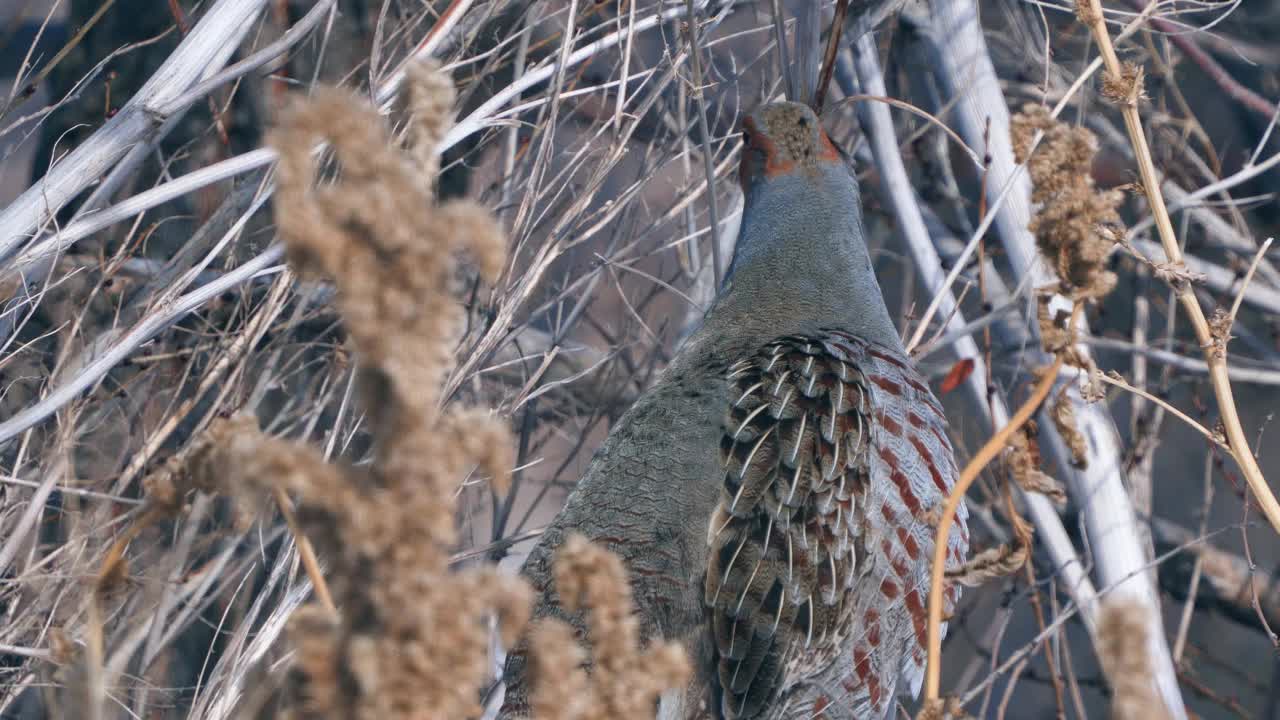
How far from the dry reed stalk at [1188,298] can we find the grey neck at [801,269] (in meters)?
0.83

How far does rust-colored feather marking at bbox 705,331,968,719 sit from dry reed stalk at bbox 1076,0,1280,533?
630 millimetres

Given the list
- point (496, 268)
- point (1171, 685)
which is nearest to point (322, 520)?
point (496, 268)

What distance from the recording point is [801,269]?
2.74 m

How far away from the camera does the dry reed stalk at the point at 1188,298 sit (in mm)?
1790

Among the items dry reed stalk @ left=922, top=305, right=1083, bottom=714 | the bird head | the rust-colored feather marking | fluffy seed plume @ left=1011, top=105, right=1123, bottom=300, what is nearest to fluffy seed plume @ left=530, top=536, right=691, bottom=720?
dry reed stalk @ left=922, top=305, right=1083, bottom=714

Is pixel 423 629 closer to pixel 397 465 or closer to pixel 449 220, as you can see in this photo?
pixel 397 465

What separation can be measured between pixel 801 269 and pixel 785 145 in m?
0.28

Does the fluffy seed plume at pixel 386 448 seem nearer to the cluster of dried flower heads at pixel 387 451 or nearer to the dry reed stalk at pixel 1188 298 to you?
the cluster of dried flower heads at pixel 387 451

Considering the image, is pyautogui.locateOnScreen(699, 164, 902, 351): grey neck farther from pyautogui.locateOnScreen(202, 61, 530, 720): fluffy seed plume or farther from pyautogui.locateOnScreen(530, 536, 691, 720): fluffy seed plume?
pyautogui.locateOnScreen(202, 61, 530, 720): fluffy seed plume

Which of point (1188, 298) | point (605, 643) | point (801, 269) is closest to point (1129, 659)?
point (605, 643)

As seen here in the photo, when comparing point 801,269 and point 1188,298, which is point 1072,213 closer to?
point 1188,298

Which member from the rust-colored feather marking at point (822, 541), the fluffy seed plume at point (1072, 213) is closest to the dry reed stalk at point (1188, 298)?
the fluffy seed plume at point (1072, 213)

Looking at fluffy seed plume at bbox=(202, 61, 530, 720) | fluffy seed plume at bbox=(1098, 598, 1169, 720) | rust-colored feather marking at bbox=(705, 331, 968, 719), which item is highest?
fluffy seed plume at bbox=(202, 61, 530, 720)

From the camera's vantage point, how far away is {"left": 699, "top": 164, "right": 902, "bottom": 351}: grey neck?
8.85 feet
